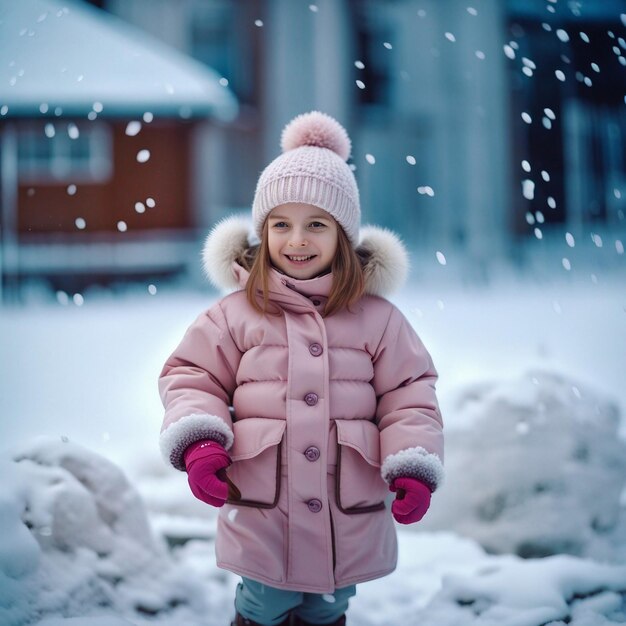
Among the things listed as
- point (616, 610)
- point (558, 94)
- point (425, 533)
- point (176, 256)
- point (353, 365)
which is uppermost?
point (558, 94)

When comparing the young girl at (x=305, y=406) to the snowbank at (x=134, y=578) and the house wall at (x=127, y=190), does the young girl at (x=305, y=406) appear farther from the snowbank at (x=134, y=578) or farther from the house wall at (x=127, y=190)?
the house wall at (x=127, y=190)

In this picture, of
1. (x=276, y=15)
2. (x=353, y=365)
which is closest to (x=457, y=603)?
(x=353, y=365)

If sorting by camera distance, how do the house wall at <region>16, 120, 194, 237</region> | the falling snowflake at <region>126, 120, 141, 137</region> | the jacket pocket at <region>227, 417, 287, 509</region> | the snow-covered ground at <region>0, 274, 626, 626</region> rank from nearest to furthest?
the jacket pocket at <region>227, 417, 287, 509</region>
the snow-covered ground at <region>0, 274, 626, 626</region>
the falling snowflake at <region>126, 120, 141, 137</region>
the house wall at <region>16, 120, 194, 237</region>

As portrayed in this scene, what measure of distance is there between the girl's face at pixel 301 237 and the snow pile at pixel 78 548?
Result: 1.03 metres

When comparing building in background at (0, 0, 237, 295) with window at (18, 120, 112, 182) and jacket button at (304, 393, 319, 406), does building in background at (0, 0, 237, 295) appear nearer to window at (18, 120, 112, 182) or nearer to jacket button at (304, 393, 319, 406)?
window at (18, 120, 112, 182)

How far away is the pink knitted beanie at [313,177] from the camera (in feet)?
5.47

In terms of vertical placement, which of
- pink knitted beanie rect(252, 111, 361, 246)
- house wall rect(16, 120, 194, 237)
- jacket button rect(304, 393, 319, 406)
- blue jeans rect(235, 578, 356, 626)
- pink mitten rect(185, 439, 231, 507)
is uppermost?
house wall rect(16, 120, 194, 237)

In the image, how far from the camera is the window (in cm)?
1017

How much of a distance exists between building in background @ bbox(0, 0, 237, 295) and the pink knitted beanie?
726 cm

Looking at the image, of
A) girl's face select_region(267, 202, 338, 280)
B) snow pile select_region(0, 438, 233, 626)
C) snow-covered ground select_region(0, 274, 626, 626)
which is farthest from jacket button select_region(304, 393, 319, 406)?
snow pile select_region(0, 438, 233, 626)

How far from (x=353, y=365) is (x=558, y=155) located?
11050mm

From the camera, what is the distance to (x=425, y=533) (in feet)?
9.07

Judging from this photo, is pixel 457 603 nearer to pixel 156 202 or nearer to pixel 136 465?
pixel 136 465

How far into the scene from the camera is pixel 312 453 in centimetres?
156
